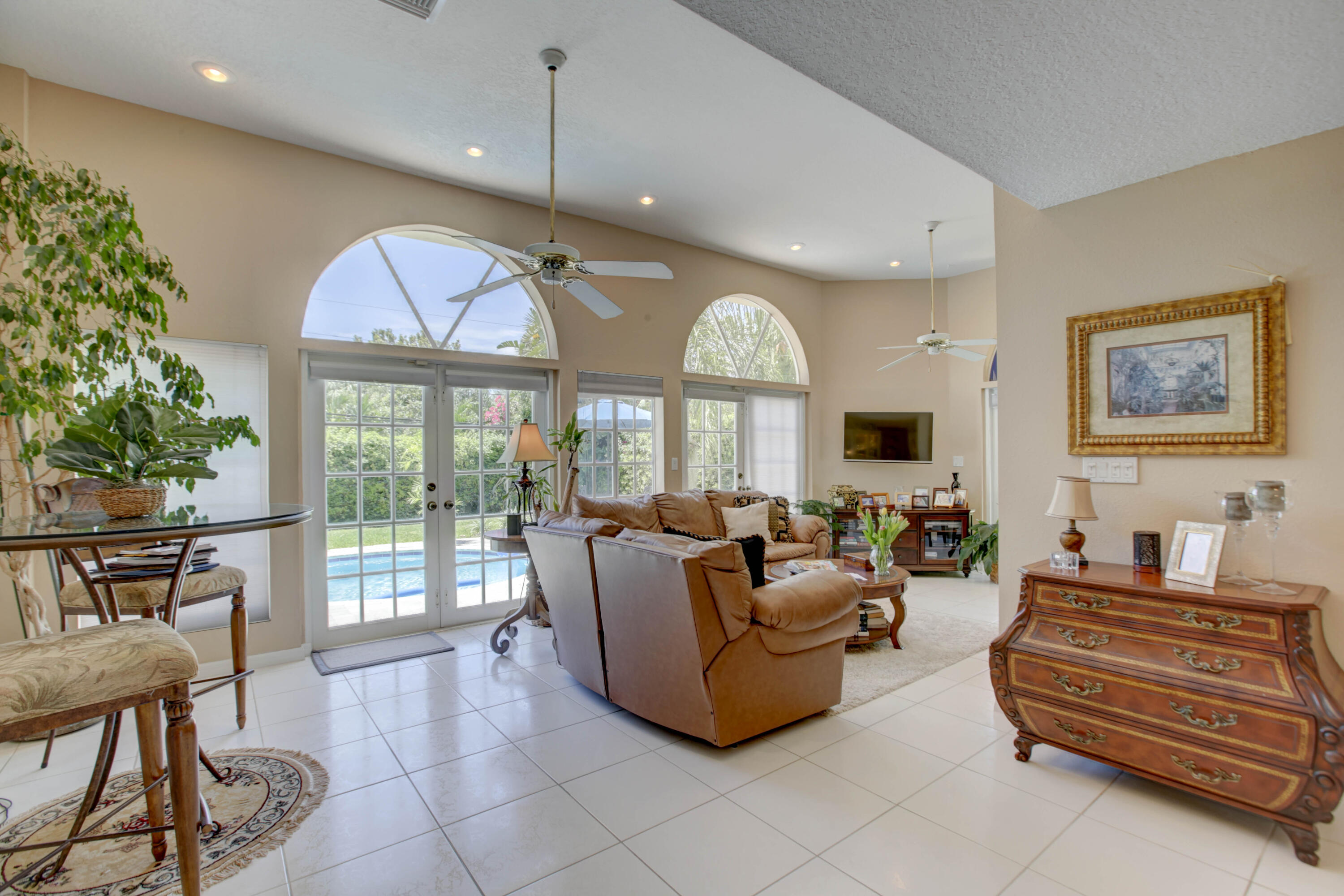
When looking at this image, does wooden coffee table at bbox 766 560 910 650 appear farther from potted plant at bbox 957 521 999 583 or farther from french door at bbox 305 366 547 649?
french door at bbox 305 366 547 649

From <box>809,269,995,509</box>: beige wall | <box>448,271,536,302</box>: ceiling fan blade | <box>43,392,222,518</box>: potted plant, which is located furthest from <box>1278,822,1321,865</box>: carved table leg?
<box>809,269,995,509</box>: beige wall

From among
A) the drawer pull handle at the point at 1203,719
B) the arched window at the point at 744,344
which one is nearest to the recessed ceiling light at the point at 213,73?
the arched window at the point at 744,344

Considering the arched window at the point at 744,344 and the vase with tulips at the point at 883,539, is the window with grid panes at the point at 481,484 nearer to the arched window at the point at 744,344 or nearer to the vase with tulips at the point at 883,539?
the arched window at the point at 744,344

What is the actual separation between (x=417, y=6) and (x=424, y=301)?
2319mm

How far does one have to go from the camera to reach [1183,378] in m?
2.48

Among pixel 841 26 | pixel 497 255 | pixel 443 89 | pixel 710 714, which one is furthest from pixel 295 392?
pixel 841 26

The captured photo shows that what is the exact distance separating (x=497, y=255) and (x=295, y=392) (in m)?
1.81

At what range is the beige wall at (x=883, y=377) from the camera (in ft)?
22.9

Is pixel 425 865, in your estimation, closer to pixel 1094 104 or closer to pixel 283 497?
pixel 283 497

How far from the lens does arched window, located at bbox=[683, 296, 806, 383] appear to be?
6215mm

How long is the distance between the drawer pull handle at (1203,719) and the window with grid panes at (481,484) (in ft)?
12.5

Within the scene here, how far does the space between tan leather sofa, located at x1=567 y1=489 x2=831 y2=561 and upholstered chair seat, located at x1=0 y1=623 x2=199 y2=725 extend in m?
3.11

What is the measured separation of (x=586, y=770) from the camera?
248 centimetres

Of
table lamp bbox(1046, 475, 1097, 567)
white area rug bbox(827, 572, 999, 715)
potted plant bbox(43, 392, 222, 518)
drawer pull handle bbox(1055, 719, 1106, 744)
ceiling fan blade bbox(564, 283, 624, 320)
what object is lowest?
white area rug bbox(827, 572, 999, 715)
